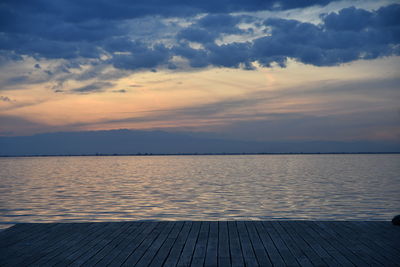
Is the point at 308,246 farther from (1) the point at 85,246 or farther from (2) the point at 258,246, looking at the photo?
(1) the point at 85,246

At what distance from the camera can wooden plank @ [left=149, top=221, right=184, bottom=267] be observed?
6445 millimetres

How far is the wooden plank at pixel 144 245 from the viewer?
6516 millimetres

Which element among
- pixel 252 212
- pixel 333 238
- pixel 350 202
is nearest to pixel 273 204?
pixel 252 212

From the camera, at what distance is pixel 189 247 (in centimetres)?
734

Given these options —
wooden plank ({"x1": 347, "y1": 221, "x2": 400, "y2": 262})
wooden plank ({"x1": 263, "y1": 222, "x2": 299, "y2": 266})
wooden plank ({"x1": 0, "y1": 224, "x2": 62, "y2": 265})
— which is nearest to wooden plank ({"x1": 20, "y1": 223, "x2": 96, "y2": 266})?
wooden plank ({"x1": 0, "y1": 224, "x2": 62, "y2": 265})

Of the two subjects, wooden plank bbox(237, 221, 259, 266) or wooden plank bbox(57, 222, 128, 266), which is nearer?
wooden plank bbox(237, 221, 259, 266)

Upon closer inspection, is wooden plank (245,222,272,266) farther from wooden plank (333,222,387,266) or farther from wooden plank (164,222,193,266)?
wooden plank (333,222,387,266)

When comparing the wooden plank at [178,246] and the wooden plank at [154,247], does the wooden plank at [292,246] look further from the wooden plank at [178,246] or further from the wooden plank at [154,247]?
the wooden plank at [154,247]

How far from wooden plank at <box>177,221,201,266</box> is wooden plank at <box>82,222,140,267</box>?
1.40 m

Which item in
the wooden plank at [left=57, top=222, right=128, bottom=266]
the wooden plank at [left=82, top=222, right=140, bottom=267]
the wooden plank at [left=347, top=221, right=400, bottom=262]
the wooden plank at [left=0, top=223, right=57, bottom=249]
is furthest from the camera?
the wooden plank at [left=0, top=223, right=57, bottom=249]

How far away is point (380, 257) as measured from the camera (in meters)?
6.65

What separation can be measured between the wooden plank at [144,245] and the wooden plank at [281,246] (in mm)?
2494

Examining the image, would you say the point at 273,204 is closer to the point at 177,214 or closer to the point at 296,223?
the point at 177,214

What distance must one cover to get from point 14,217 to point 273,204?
13888 mm
